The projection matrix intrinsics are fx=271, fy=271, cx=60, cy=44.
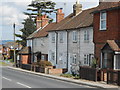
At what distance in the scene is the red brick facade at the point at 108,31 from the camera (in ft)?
80.2

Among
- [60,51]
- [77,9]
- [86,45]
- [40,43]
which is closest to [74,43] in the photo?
[86,45]

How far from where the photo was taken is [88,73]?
1011 inches

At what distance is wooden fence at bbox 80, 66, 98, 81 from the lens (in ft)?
80.9

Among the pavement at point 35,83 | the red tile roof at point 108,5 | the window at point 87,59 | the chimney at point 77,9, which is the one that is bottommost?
the pavement at point 35,83

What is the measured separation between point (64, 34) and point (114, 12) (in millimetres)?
14223

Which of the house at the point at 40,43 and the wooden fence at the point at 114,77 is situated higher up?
the house at the point at 40,43

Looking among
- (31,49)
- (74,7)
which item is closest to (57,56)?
(74,7)

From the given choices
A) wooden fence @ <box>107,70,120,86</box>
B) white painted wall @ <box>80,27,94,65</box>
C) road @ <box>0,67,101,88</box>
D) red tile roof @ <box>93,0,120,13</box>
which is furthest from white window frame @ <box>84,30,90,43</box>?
wooden fence @ <box>107,70,120,86</box>

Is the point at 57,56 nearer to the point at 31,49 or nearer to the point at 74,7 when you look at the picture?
the point at 74,7

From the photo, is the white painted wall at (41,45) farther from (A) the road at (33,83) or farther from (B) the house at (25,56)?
(A) the road at (33,83)

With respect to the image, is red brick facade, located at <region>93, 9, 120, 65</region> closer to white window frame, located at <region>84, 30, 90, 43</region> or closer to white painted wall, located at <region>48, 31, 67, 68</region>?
white window frame, located at <region>84, 30, 90, 43</region>

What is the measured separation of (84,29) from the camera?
106 feet

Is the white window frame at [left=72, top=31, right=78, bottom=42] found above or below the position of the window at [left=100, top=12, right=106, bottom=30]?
below

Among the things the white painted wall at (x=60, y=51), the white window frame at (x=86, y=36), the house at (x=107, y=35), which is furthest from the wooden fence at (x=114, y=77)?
the white painted wall at (x=60, y=51)
